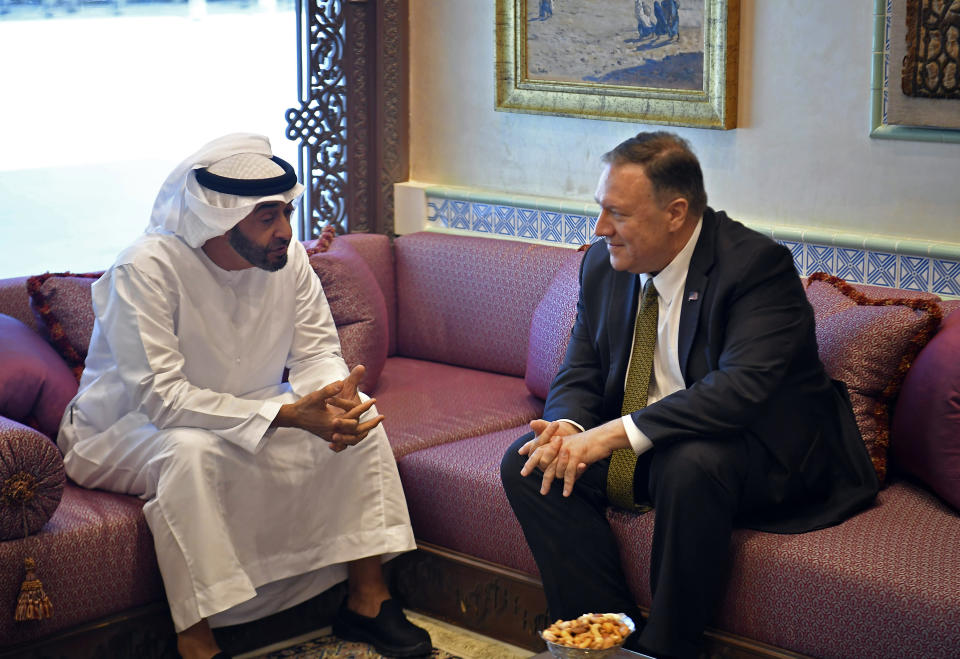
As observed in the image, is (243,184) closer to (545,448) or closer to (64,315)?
(64,315)

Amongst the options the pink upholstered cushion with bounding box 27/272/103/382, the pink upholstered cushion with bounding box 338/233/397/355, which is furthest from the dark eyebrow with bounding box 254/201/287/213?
the pink upholstered cushion with bounding box 338/233/397/355

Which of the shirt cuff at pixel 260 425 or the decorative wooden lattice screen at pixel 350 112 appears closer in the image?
the shirt cuff at pixel 260 425

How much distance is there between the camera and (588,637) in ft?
7.91

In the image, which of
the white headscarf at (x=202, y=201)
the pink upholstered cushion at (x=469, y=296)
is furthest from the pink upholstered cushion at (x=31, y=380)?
the pink upholstered cushion at (x=469, y=296)

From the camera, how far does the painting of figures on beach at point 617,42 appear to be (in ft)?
14.0

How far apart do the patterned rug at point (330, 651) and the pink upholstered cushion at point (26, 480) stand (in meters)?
0.85

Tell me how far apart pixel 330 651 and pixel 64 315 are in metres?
1.35

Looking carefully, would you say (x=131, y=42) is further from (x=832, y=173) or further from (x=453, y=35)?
(x=832, y=173)

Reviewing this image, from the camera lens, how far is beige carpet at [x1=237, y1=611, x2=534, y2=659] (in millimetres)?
3574

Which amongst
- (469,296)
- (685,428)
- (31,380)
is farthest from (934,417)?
(31,380)

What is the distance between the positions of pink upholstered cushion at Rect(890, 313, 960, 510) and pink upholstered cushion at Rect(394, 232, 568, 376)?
4.80 ft

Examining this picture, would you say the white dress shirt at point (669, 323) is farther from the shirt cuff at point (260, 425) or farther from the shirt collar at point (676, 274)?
the shirt cuff at point (260, 425)

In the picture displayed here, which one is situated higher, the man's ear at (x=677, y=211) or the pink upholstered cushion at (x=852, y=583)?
the man's ear at (x=677, y=211)

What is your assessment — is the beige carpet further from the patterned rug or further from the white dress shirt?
the white dress shirt
